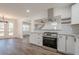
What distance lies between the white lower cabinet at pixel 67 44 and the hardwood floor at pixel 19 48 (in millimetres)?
156

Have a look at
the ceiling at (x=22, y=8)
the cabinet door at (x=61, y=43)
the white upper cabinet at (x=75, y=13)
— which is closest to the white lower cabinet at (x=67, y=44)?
the cabinet door at (x=61, y=43)

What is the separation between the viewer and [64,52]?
97.0 inches

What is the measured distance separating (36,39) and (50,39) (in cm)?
26

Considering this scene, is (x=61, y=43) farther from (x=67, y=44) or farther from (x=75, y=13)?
(x=75, y=13)

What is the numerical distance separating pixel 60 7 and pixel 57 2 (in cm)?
10

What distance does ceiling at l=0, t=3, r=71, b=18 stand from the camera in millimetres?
2465

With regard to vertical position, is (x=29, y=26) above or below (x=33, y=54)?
above

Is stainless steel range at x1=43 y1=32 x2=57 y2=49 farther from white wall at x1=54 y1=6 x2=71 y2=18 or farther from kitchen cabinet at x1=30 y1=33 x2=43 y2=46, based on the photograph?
white wall at x1=54 y1=6 x2=71 y2=18

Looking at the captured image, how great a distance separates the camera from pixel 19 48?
247 centimetres

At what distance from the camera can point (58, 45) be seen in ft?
8.16

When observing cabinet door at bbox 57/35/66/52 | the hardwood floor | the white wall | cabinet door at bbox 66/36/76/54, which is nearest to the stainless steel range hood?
the white wall
